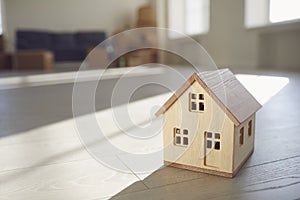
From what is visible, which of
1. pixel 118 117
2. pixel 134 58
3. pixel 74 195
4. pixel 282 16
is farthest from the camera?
pixel 134 58

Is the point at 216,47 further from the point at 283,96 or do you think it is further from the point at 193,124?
the point at 193,124

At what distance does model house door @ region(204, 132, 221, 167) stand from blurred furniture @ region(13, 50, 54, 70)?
5857 mm

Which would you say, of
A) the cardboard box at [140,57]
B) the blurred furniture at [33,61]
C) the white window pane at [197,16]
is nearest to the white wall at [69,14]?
the blurred furniture at [33,61]

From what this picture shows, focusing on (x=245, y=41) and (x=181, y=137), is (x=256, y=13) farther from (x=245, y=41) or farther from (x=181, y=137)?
(x=181, y=137)

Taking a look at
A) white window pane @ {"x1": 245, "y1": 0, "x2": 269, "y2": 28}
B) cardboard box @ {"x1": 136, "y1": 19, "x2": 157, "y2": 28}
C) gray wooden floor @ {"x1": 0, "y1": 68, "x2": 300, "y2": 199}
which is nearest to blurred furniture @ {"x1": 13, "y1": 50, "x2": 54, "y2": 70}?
cardboard box @ {"x1": 136, "y1": 19, "x2": 157, "y2": 28}

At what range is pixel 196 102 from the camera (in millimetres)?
657

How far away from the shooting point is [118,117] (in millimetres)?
1359

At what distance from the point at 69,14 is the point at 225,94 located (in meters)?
7.30

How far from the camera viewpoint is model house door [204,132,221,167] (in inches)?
25.5

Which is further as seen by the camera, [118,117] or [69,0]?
[69,0]

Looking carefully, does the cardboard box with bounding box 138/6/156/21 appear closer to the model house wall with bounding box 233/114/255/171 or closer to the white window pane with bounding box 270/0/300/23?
the white window pane with bounding box 270/0/300/23

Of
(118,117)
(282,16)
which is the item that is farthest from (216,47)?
(118,117)

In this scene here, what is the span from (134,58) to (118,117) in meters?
4.92

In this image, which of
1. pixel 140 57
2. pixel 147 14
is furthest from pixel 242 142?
pixel 147 14
